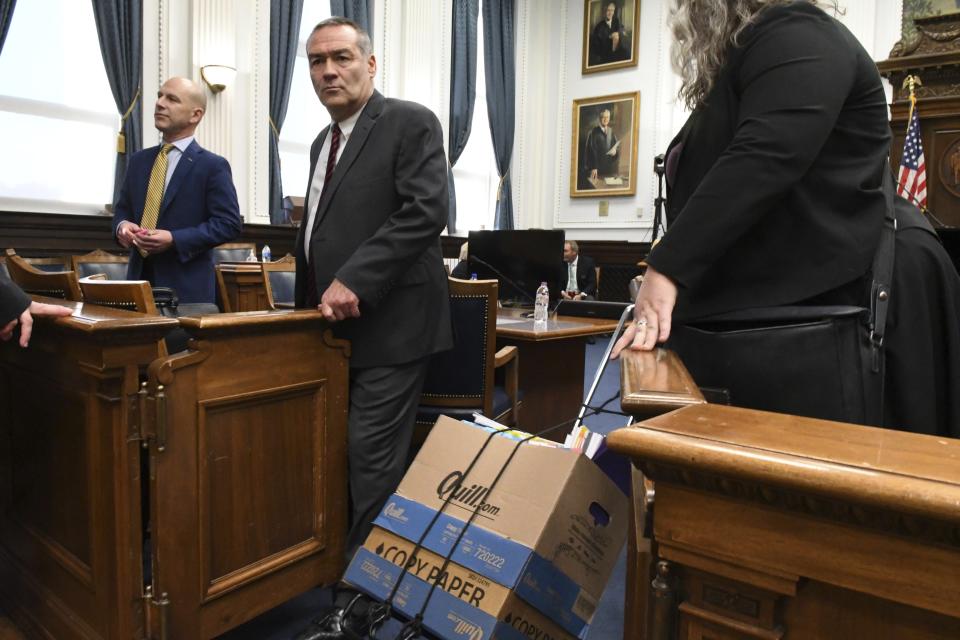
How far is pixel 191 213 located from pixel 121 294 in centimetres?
105

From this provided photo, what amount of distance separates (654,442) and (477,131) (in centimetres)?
929

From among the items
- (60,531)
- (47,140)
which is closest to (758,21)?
(60,531)

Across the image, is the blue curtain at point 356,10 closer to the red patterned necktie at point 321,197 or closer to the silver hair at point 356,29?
the silver hair at point 356,29

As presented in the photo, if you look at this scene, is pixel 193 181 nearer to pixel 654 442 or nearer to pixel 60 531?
Result: pixel 60 531

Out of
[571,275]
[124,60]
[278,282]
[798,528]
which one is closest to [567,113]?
[571,275]

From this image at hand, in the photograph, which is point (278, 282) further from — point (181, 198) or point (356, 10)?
point (356, 10)

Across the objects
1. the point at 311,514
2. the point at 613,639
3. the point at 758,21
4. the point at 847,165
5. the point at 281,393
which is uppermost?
the point at 758,21

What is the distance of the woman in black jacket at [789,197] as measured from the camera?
39.8 inches

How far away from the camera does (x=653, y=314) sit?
108 centimetres

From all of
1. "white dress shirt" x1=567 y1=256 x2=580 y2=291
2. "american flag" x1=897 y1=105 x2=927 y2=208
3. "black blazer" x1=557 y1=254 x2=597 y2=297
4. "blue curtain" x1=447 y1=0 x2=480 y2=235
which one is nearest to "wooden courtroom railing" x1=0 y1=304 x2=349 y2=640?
"white dress shirt" x1=567 y1=256 x2=580 y2=291

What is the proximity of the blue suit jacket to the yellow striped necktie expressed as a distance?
0.07ft

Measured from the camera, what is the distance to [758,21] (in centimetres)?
108

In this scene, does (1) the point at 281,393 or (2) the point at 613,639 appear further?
(2) the point at 613,639

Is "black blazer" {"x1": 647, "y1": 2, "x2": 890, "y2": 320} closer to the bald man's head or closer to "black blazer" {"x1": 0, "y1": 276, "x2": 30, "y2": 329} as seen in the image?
"black blazer" {"x1": 0, "y1": 276, "x2": 30, "y2": 329}
